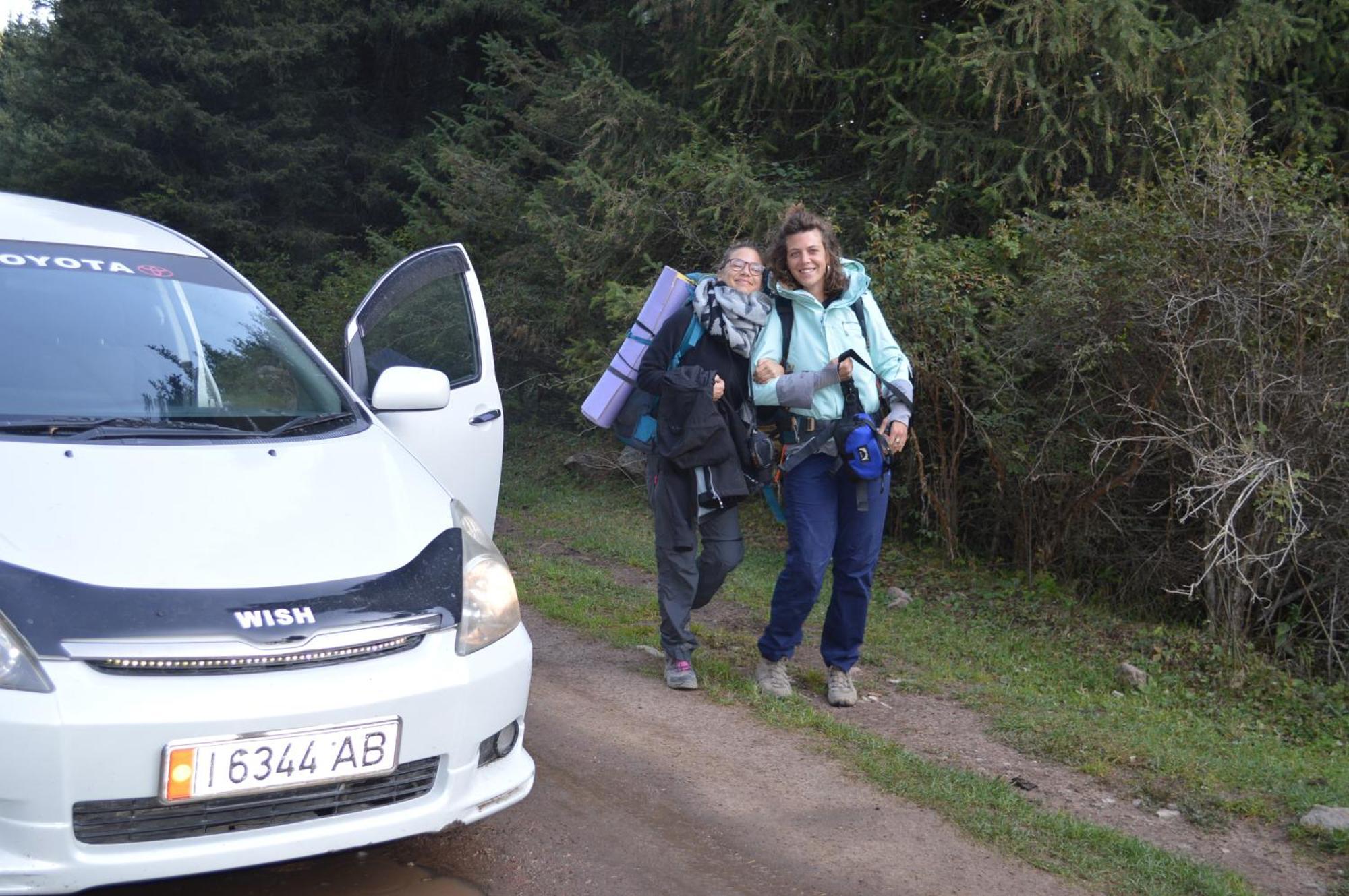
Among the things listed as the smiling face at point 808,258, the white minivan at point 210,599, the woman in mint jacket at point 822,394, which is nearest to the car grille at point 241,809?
the white minivan at point 210,599

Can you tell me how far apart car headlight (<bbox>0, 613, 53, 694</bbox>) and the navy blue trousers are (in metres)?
3.19

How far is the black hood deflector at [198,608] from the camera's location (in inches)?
109

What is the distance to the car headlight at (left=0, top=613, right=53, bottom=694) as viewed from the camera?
2.68 meters

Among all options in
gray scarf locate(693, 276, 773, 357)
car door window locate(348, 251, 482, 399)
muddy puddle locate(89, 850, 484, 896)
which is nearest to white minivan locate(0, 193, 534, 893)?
muddy puddle locate(89, 850, 484, 896)

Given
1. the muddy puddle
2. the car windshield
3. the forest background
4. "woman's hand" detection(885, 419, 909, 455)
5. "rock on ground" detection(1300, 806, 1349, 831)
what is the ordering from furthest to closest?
the forest background
"woman's hand" detection(885, 419, 909, 455)
"rock on ground" detection(1300, 806, 1349, 831)
the car windshield
the muddy puddle

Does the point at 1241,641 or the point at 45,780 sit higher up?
the point at 45,780

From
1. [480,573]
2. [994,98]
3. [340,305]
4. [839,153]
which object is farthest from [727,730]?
[340,305]

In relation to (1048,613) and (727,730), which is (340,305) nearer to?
(1048,613)

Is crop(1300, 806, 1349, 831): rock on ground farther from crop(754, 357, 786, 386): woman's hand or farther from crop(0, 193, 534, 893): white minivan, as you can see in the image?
crop(0, 193, 534, 893): white minivan

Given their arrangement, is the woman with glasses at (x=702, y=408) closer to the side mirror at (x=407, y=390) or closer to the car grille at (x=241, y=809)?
the side mirror at (x=407, y=390)

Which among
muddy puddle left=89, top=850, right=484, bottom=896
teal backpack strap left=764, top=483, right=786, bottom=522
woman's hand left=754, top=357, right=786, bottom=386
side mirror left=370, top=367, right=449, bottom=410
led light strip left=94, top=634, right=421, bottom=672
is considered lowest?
muddy puddle left=89, top=850, right=484, bottom=896

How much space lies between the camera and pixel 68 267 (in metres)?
4.18

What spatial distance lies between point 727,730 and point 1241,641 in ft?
10.5

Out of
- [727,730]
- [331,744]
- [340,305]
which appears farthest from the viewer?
[340,305]
